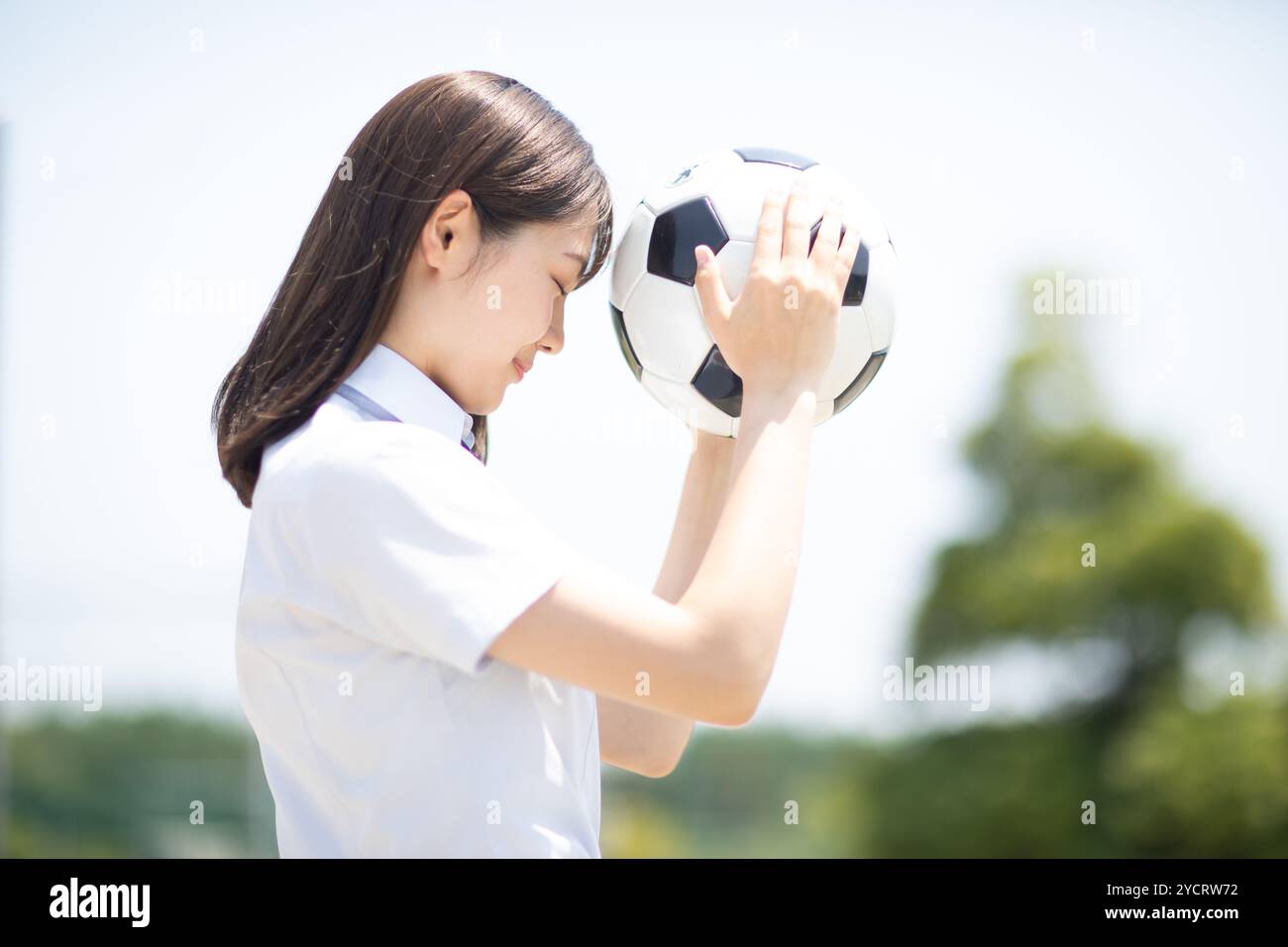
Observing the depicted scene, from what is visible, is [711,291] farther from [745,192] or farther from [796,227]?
[745,192]

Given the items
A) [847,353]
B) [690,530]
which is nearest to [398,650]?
[690,530]

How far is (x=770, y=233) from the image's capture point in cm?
188

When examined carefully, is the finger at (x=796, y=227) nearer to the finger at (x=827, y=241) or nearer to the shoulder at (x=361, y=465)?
the finger at (x=827, y=241)

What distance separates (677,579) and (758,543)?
0.70 meters

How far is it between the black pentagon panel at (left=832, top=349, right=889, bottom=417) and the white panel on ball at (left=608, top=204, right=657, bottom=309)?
0.41 m

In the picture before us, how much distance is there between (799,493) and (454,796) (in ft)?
2.02

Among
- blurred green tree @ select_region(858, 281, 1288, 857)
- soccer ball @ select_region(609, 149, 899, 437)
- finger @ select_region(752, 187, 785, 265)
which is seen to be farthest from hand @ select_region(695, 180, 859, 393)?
blurred green tree @ select_region(858, 281, 1288, 857)

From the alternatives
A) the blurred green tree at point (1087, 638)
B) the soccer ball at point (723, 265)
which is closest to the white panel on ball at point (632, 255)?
the soccer ball at point (723, 265)

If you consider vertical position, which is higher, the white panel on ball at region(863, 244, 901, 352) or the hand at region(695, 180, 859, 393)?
the white panel on ball at region(863, 244, 901, 352)

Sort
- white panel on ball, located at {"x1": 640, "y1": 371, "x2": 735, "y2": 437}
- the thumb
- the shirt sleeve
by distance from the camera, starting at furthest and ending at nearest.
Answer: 1. white panel on ball, located at {"x1": 640, "y1": 371, "x2": 735, "y2": 437}
2. the thumb
3. the shirt sleeve

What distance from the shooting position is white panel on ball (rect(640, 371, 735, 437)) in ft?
7.18

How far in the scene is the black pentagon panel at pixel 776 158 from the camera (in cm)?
220

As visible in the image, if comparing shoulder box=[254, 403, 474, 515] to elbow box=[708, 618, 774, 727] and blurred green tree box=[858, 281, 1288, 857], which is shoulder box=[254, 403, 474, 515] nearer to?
elbow box=[708, 618, 774, 727]
